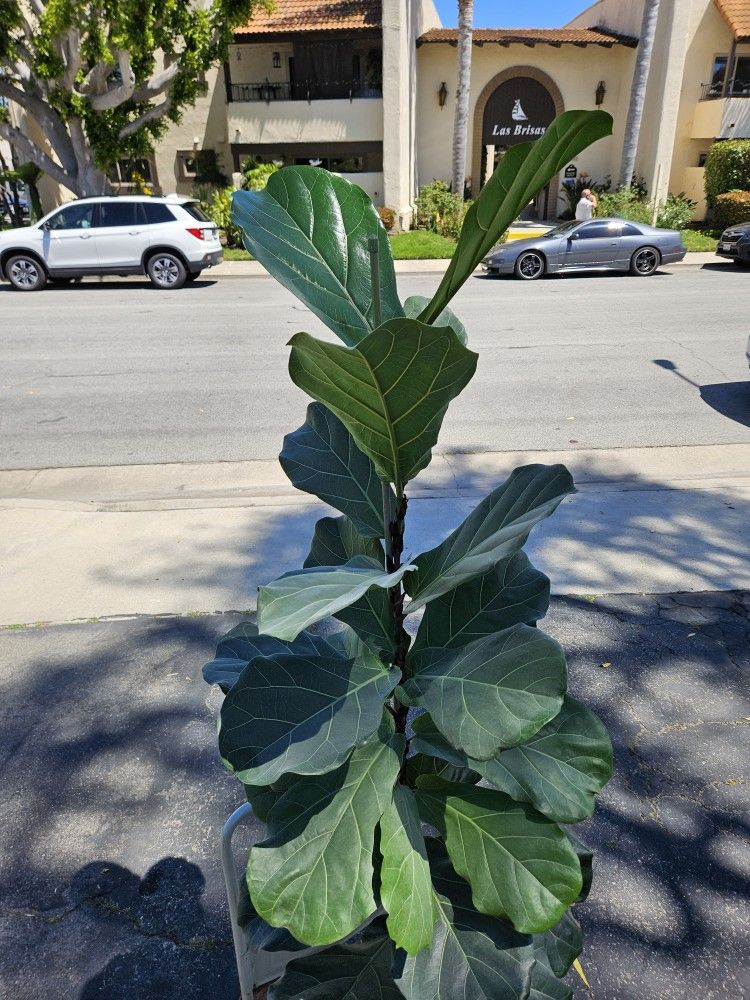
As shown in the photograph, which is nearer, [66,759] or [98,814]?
[98,814]

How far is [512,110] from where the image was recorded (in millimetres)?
25312

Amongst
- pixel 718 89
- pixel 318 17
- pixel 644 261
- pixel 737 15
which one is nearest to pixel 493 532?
pixel 644 261

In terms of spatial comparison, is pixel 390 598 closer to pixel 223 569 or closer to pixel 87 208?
pixel 223 569

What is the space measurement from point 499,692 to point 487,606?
0.30 metres

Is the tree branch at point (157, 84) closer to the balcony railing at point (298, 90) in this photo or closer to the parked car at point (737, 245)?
the balcony railing at point (298, 90)

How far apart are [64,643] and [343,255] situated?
3.33 metres

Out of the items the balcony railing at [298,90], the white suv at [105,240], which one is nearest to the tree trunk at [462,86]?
the balcony railing at [298,90]

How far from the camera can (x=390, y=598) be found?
1398 mm

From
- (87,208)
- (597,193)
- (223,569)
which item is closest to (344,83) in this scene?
(597,193)

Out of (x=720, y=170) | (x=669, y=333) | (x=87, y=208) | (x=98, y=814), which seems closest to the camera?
(x=98, y=814)

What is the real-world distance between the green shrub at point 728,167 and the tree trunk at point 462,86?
735 cm

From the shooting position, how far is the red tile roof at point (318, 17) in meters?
21.6

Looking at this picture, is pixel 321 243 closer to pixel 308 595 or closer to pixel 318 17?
pixel 308 595

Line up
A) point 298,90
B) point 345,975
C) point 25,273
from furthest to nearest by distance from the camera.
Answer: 1. point 298,90
2. point 25,273
3. point 345,975
